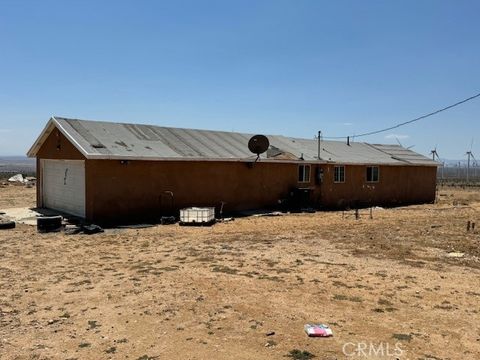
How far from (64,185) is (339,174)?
13.5 metres

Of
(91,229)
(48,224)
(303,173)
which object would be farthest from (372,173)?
(48,224)

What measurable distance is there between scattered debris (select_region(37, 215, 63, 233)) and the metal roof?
88.3 inches

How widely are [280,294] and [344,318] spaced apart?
1.37m

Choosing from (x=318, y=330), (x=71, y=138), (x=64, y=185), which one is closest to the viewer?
(x=318, y=330)

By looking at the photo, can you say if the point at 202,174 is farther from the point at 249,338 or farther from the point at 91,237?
the point at 249,338

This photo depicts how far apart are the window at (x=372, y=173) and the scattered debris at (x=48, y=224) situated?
1694 centimetres

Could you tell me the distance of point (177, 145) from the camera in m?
18.5

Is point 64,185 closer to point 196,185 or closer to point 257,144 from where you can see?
point 196,185

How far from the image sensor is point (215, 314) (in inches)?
252

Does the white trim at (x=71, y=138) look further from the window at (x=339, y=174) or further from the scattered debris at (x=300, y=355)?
the window at (x=339, y=174)

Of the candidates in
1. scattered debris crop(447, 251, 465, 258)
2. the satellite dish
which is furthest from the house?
scattered debris crop(447, 251, 465, 258)

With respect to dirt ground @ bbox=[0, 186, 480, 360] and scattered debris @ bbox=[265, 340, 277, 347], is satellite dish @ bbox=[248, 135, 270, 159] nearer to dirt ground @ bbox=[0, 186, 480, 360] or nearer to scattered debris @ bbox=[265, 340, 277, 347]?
dirt ground @ bbox=[0, 186, 480, 360]

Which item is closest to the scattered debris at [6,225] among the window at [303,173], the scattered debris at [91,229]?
the scattered debris at [91,229]

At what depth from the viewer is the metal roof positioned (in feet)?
52.3
